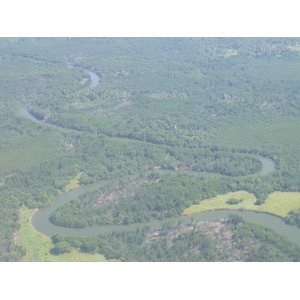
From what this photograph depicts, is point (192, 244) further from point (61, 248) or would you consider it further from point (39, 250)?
point (39, 250)

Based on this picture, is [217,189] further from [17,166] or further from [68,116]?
[68,116]

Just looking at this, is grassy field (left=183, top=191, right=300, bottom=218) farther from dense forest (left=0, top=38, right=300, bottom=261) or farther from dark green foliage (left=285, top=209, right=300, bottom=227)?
dense forest (left=0, top=38, right=300, bottom=261)

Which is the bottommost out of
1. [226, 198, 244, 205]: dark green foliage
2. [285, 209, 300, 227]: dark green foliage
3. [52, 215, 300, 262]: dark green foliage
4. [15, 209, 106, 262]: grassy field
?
[15, 209, 106, 262]: grassy field

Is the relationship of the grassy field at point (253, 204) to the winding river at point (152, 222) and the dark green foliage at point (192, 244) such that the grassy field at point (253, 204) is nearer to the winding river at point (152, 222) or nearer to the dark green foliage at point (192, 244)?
the winding river at point (152, 222)

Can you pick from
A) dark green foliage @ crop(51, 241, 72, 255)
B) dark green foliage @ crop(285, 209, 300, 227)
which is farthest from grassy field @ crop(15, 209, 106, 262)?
dark green foliage @ crop(285, 209, 300, 227)
